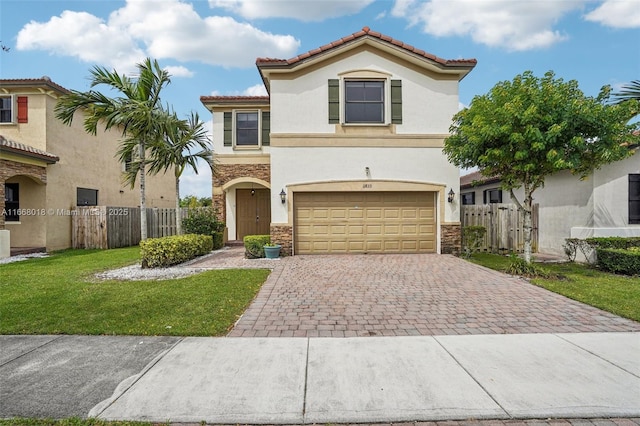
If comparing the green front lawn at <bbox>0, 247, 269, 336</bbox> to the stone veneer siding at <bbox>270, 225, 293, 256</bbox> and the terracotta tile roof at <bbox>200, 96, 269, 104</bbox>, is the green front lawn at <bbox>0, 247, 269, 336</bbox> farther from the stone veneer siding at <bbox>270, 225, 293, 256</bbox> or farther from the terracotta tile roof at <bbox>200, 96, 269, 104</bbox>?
the terracotta tile roof at <bbox>200, 96, 269, 104</bbox>

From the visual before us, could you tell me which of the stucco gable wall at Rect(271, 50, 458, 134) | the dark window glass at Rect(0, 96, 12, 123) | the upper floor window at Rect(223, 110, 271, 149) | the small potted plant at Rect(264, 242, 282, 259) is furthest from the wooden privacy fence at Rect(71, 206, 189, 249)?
the stucco gable wall at Rect(271, 50, 458, 134)

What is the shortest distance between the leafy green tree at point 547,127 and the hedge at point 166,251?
961 cm

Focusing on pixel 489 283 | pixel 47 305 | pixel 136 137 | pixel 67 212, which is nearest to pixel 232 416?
pixel 47 305

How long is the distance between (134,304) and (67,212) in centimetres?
1209

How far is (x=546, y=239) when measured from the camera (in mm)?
Answer: 12930

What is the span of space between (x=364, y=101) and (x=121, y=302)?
34.2ft

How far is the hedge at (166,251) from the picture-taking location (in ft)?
31.6

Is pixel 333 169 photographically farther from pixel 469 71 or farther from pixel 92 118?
pixel 92 118

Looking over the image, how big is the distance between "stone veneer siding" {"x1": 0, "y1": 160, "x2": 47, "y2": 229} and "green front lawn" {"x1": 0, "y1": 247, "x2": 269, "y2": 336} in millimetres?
3953

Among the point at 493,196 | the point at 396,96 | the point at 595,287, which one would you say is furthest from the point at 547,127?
the point at 493,196

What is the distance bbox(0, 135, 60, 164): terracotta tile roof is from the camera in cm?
1142

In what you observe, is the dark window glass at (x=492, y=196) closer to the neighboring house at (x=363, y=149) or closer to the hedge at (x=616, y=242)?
the neighboring house at (x=363, y=149)

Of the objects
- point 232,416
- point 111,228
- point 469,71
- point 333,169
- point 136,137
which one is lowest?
point 232,416

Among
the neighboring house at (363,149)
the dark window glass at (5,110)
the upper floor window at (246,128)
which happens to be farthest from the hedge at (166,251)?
the dark window glass at (5,110)
